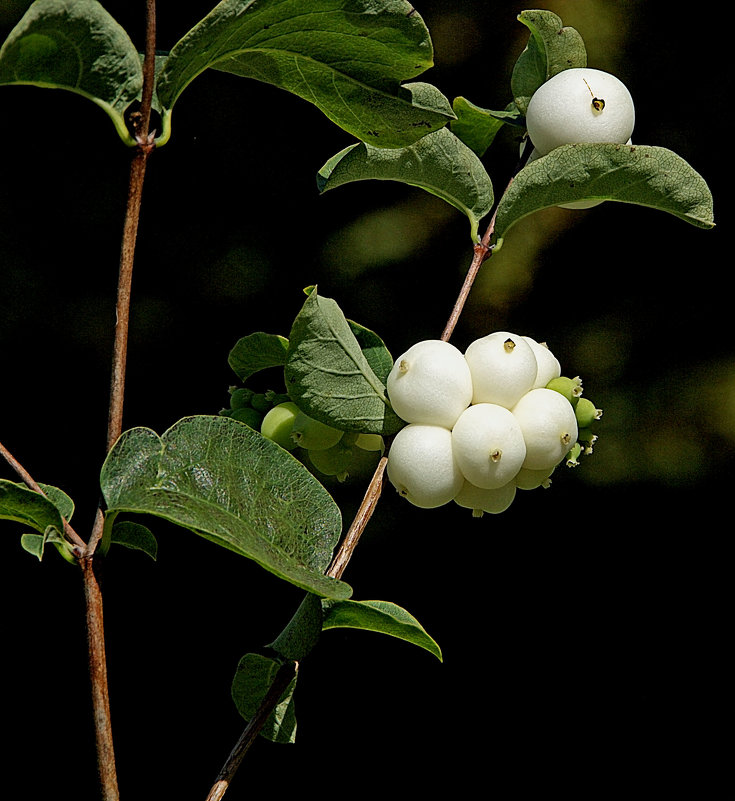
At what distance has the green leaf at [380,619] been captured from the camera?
0.48m

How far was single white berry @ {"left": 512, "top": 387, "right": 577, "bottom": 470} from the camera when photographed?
542mm

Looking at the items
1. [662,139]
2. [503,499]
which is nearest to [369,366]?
[503,499]

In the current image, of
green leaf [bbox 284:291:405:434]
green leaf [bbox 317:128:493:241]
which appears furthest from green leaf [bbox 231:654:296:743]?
green leaf [bbox 317:128:493:241]

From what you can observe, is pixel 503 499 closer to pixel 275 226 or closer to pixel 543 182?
pixel 543 182

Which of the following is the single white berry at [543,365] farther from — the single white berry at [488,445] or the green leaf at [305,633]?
the green leaf at [305,633]

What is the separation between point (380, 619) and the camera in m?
0.49

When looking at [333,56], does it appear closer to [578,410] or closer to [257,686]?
[578,410]

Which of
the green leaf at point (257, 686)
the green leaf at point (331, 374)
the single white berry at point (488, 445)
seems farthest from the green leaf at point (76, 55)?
the green leaf at point (257, 686)

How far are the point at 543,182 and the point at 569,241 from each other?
4.33ft

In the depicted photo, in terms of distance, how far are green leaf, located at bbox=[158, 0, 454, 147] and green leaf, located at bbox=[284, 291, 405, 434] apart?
12 cm

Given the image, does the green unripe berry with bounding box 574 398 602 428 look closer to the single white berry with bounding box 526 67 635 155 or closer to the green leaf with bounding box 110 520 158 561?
the single white berry with bounding box 526 67 635 155

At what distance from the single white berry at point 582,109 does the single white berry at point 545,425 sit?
0.19 metres

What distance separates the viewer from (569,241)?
1.88 metres

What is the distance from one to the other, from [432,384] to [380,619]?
0.14m
